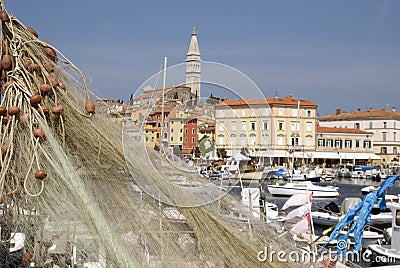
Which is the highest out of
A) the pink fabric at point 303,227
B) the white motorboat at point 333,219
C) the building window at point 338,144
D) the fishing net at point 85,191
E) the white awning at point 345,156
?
the building window at point 338,144

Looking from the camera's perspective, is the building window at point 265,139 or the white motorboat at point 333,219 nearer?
the building window at point 265,139

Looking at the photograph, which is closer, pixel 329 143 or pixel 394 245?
pixel 394 245

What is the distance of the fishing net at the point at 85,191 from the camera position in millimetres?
1873

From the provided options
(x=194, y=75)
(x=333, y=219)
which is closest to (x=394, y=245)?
(x=333, y=219)

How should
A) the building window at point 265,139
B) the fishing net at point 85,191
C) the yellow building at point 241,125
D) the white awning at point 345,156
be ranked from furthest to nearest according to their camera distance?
the white awning at point 345,156, the building window at point 265,139, the yellow building at point 241,125, the fishing net at point 85,191

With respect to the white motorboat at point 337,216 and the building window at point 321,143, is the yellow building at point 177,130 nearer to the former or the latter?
the white motorboat at point 337,216

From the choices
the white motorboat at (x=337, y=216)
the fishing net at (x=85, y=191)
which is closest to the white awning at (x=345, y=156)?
the white motorboat at (x=337, y=216)

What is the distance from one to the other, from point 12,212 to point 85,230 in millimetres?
314

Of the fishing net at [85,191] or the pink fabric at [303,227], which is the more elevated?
the fishing net at [85,191]

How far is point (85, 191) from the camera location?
190 cm

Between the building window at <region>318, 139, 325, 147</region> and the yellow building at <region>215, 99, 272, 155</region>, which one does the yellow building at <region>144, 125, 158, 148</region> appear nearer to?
the yellow building at <region>215, 99, 272, 155</region>

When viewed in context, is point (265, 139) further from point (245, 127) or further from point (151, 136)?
point (151, 136)

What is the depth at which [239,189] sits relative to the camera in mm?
2479

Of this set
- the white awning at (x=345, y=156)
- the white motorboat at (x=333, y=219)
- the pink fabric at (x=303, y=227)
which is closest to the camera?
the pink fabric at (x=303, y=227)
